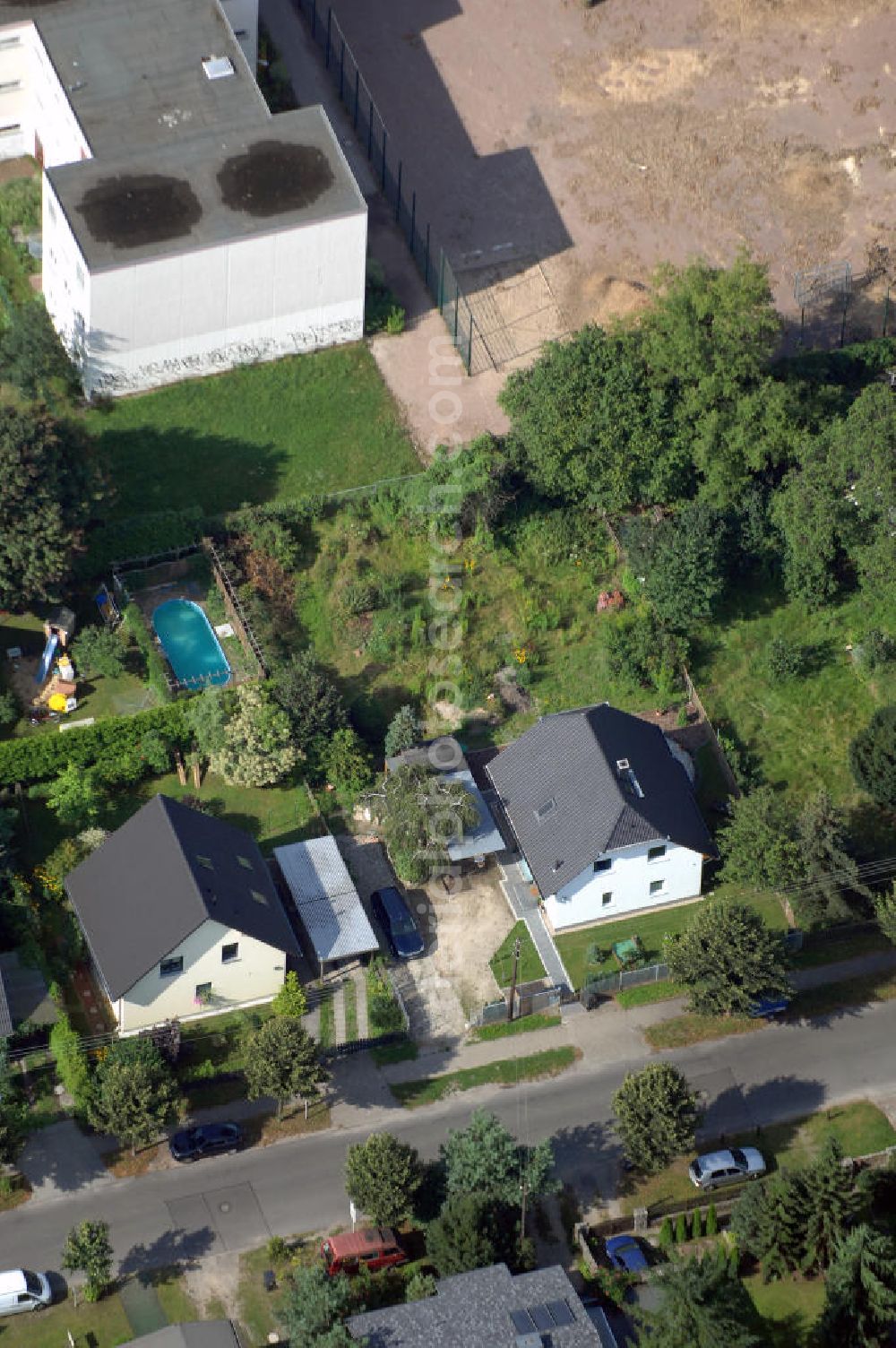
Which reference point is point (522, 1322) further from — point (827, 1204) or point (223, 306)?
point (223, 306)

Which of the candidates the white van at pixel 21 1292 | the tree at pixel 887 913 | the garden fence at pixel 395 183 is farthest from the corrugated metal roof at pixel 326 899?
the garden fence at pixel 395 183

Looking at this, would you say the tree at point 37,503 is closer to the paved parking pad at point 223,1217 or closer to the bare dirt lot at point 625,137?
the bare dirt lot at point 625,137

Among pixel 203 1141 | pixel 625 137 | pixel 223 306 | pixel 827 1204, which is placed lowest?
pixel 827 1204

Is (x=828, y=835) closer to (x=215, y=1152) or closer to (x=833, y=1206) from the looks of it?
(x=833, y=1206)

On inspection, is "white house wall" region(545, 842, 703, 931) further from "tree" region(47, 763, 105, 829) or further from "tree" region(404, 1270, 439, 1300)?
"tree" region(47, 763, 105, 829)

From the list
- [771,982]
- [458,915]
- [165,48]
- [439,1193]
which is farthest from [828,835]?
[165,48]

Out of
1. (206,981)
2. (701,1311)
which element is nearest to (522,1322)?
(701,1311)

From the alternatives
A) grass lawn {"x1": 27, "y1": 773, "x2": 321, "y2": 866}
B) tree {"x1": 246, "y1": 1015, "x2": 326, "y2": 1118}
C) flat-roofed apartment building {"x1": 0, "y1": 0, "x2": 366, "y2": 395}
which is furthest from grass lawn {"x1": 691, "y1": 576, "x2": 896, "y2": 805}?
tree {"x1": 246, "y1": 1015, "x2": 326, "y2": 1118}
